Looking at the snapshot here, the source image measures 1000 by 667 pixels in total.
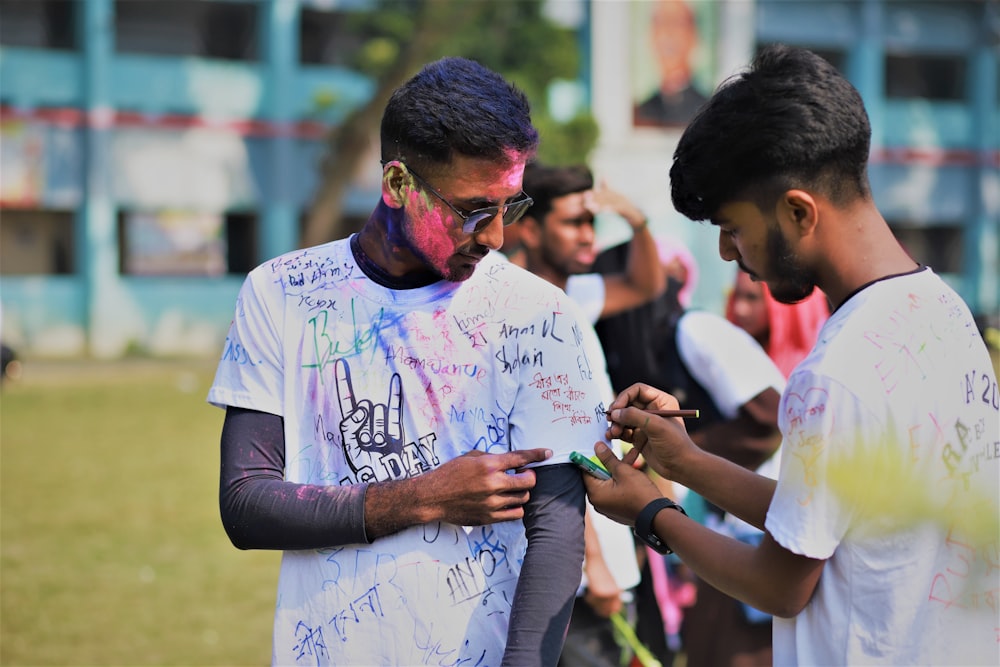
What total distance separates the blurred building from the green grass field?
10.0 meters

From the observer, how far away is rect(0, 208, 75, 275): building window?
78.3 feet

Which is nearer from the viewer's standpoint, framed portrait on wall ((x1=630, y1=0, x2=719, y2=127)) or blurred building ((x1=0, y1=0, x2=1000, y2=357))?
blurred building ((x1=0, y1=0, x2=1000, y2=357))

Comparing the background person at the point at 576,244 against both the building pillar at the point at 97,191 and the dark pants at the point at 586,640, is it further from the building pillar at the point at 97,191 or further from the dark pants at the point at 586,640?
the building pillar at the point at 97,191

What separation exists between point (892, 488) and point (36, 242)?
24.5 meters

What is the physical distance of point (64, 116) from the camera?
915 inches

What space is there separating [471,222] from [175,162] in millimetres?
22811

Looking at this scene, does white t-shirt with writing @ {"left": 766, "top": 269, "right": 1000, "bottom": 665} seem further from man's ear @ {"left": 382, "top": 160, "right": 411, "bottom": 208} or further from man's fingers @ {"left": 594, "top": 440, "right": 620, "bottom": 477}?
man's ear @ {"left": 382, "top": 160, "right": 411, "bottom": 208}

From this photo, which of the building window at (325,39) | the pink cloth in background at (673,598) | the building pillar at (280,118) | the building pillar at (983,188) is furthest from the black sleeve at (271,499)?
the building pillar at (983,188)

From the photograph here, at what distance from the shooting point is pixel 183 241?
974 inches

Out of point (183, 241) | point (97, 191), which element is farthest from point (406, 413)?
point (183, 241)

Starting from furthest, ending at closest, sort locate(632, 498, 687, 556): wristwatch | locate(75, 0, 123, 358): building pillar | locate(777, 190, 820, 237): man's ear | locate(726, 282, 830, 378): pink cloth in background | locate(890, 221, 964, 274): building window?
locate(890, 221, 964, 274): building window, locate(75, 0, 123, 358): building pillar, locate(726, 282, 830, 378): pink cloth in background, locate(632, 498, 687, 556): wristwatch, locate(777, 190, 820, 237): man's ear

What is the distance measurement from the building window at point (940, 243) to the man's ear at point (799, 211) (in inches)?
1215

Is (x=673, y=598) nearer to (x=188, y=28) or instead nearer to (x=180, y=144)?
(x=180, y=144)

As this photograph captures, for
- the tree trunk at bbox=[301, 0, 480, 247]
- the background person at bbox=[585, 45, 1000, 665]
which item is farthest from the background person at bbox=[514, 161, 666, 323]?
the tree trunk at bbox=[301, 0, 480, 247]
